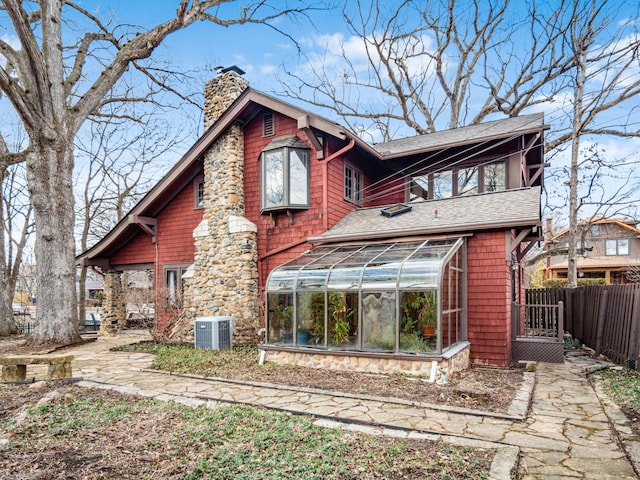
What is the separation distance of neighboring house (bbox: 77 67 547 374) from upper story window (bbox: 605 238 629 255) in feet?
69.1

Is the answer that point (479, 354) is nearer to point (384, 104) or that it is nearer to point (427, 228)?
point (427, 228)

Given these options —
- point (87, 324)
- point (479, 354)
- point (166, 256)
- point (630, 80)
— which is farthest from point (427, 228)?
point (87, 324)

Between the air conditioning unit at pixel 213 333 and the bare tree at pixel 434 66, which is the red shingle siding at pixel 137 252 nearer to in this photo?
the air conditioning unit at pixel 213 333

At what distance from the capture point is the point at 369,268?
305 inches

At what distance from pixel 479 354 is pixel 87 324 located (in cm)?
1593

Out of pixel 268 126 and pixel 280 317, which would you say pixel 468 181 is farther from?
pixel 280 317

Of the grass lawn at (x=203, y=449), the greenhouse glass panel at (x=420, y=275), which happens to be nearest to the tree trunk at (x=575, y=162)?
the greenhouse glass panel at (x=420, y=275)

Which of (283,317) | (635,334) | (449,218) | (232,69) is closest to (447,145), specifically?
(449,218)

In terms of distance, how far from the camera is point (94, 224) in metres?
26.3

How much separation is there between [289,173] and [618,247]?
2894 centimetres

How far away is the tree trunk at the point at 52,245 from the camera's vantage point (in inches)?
440

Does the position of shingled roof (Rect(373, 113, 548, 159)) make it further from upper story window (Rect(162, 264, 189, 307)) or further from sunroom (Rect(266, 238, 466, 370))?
upper story window (Rect(162, 264, 189, 307))

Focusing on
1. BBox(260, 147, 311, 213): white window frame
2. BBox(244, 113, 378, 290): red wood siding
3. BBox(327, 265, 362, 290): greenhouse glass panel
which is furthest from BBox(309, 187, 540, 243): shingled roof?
BBox(327, 265, 362, 290): greenhouse glass panel

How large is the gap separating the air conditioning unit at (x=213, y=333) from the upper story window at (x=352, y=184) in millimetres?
4420
